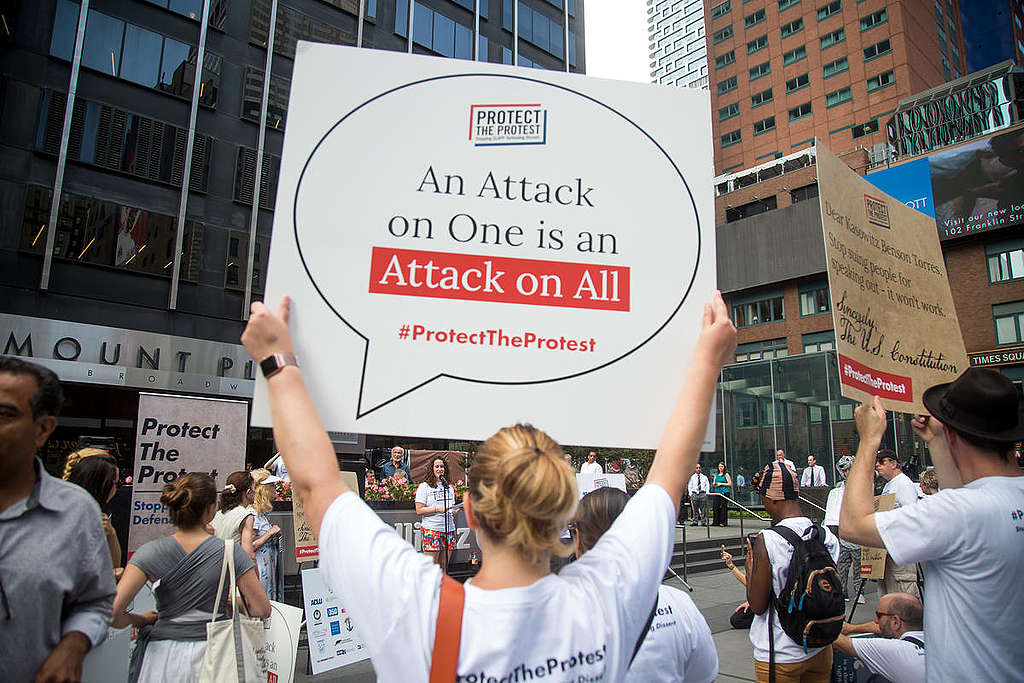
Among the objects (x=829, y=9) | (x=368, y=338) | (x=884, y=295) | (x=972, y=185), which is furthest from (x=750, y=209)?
(x=368, y=338)

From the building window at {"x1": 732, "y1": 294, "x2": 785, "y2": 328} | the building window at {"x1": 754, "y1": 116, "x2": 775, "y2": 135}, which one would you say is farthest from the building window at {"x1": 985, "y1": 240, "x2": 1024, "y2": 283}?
the building window at {"x1": 754, "y1": 116, "x2": 775, "y2": 135}

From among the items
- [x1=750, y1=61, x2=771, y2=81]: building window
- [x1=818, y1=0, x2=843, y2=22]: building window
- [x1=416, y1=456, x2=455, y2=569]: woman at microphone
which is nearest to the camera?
[x1=416, y1=456, x2=455, y2=569]: woman at microphone

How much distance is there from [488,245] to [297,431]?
28.1 inches

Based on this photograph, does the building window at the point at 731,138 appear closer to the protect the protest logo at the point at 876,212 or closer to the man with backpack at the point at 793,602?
the man with backpack at the point at 793,602

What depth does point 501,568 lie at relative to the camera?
1293 mm

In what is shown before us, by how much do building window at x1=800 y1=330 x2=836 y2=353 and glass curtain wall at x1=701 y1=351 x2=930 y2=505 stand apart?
1634 centimetres

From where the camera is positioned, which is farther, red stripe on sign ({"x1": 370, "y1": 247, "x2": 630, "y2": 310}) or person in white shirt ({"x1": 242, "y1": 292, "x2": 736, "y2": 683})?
red stripe on sign ({"x1": 370, "y1": 247, "x2": 630, "y2": 310})

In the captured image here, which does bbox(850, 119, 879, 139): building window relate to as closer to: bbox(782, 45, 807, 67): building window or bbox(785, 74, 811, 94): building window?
bbox(785, 74, 811, 94): building window

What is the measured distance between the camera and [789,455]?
868 inches

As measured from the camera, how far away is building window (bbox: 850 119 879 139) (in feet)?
149

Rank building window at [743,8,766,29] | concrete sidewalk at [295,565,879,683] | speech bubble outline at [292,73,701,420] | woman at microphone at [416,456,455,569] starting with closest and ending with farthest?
speech bubble outline at [292,73,701,420]
concrete sidewalk at [295,565,879,683]
woman at microphone at [416,456,455,569]
building window at [743,8,766,29]

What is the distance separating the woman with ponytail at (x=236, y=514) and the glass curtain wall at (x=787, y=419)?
61.8 feet

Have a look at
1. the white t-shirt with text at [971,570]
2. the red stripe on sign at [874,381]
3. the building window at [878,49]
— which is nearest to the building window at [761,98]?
the building window at [878,49]

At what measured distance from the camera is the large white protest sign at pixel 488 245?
1.65 m
